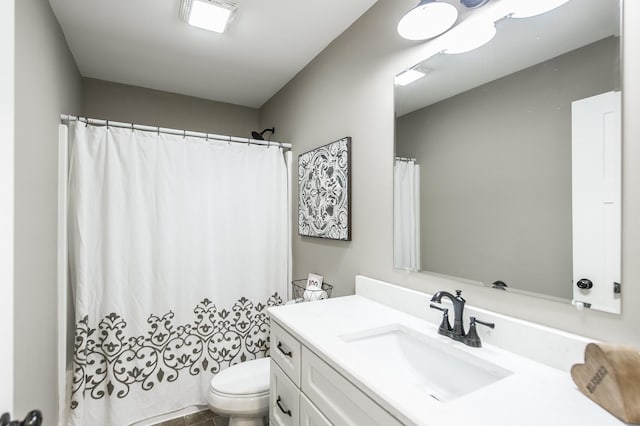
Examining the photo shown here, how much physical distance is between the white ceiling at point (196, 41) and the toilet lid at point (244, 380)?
2.09 meters

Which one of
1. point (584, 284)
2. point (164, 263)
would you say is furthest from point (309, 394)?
point (164, 263)

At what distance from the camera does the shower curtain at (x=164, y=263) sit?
1.84m

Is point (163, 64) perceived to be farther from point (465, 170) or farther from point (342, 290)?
point (465, 170)

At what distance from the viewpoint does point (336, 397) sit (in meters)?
0.95

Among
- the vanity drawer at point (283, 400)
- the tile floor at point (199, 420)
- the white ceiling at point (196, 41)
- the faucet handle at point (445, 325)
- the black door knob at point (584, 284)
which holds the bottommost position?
the tile floor at point (199, 420)

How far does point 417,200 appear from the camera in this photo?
1.44 m

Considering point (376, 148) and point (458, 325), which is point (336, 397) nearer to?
point (458, 325)

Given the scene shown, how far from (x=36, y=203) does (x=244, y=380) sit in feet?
4.42

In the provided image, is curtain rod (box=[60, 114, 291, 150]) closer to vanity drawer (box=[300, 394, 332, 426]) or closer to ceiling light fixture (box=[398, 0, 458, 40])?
ceiling light fixture (box=[398, 0, 458, 40])

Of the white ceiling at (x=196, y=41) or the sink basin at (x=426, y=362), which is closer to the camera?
the sink basin at (x=426, y=362)

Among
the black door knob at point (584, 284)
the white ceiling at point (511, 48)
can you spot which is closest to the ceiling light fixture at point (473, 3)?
the white ceiling at point (511, 48)

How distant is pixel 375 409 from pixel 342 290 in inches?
45.2

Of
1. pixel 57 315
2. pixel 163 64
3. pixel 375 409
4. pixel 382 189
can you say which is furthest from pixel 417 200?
pixel 163 64

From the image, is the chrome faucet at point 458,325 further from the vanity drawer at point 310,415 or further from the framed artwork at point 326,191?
the framed artwork at point 326,191
